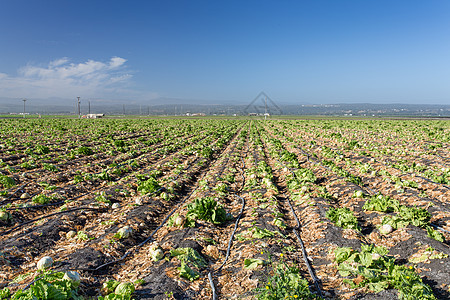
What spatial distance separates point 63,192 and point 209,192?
17.3 feet

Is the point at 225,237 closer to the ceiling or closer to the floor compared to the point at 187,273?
closer to the floor

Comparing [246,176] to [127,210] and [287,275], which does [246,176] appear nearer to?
[127,210]

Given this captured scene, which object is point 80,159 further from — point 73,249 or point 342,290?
point 342,290

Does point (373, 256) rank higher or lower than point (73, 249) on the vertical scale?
higher

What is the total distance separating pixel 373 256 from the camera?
15.3ft

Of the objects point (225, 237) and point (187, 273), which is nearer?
point (187, 273)

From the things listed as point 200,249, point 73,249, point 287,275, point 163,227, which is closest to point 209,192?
point 163,227

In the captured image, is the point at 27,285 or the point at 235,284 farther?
the point at 235,284

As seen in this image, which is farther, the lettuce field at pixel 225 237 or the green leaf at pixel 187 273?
the green leaf at pixel 187 273

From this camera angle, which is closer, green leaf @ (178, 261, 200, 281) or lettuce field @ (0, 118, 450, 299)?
lettuce field @ (0, 118, 450, 299)

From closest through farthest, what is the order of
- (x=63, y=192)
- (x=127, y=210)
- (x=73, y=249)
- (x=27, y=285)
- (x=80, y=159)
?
1. (x=27, y=285)
2. (x=73, y=249)
3. (x=127, y=210)
4. (x=63, y=192)
5. (x=80, y=159)

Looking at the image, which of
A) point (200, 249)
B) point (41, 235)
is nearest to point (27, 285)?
point (41, 235)

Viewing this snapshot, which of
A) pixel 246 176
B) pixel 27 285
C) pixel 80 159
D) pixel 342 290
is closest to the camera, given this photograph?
pixel 27 285

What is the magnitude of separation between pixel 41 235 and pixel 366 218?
8618 mm
